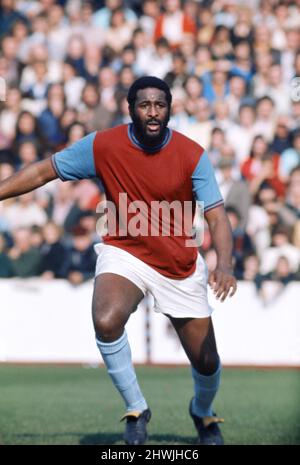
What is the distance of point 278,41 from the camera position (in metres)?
17.8

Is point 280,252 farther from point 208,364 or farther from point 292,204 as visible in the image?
point 208,364

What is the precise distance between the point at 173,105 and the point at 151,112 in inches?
335

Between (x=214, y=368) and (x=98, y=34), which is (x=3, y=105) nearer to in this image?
(x=98, y=34)

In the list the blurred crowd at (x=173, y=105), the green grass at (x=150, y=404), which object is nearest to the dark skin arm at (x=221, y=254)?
the green grass at (x=150, y=404)

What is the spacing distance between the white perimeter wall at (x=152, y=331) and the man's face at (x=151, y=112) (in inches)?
269

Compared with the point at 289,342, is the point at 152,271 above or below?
above

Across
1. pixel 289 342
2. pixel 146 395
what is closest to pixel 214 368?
pixel 146 395

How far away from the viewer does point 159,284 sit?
804 cm

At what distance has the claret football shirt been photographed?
26.0ft

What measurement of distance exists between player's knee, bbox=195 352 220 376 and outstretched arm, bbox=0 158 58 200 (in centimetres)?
163

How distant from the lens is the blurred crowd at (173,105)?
15227 millimetres

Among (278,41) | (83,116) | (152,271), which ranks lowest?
(152,271)

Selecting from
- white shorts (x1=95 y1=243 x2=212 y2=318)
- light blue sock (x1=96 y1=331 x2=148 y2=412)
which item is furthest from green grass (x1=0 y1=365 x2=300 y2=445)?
white shorts (x1=95 y1=243 x2=212 y2=318)
